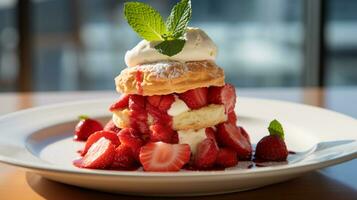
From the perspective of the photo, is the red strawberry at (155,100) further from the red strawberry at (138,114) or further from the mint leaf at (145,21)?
the mint leaf at (145,21)

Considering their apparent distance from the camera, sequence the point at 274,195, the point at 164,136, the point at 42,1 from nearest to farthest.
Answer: the point at 274,195, the point at 164,136, the point at 42,1

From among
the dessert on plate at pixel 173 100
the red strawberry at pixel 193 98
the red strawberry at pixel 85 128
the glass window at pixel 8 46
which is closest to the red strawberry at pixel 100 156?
the dessert on plate at pixel 173 100

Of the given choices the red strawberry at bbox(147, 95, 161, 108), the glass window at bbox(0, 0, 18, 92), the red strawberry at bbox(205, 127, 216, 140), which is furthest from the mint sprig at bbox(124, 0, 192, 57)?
the glass window at bbox(0, 0, 18, 92)

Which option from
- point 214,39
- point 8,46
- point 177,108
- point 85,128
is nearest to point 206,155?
point 177,108

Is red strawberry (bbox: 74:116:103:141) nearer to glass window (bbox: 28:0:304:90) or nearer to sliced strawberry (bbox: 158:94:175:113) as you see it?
sliced strawberry (bbox: 158:94:175:113)

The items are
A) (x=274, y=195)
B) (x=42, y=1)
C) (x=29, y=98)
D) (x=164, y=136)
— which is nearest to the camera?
(x=274, y=195)

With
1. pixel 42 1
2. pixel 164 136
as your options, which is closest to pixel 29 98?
pixel 164 136

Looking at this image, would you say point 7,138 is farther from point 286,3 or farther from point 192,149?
point 286,3
